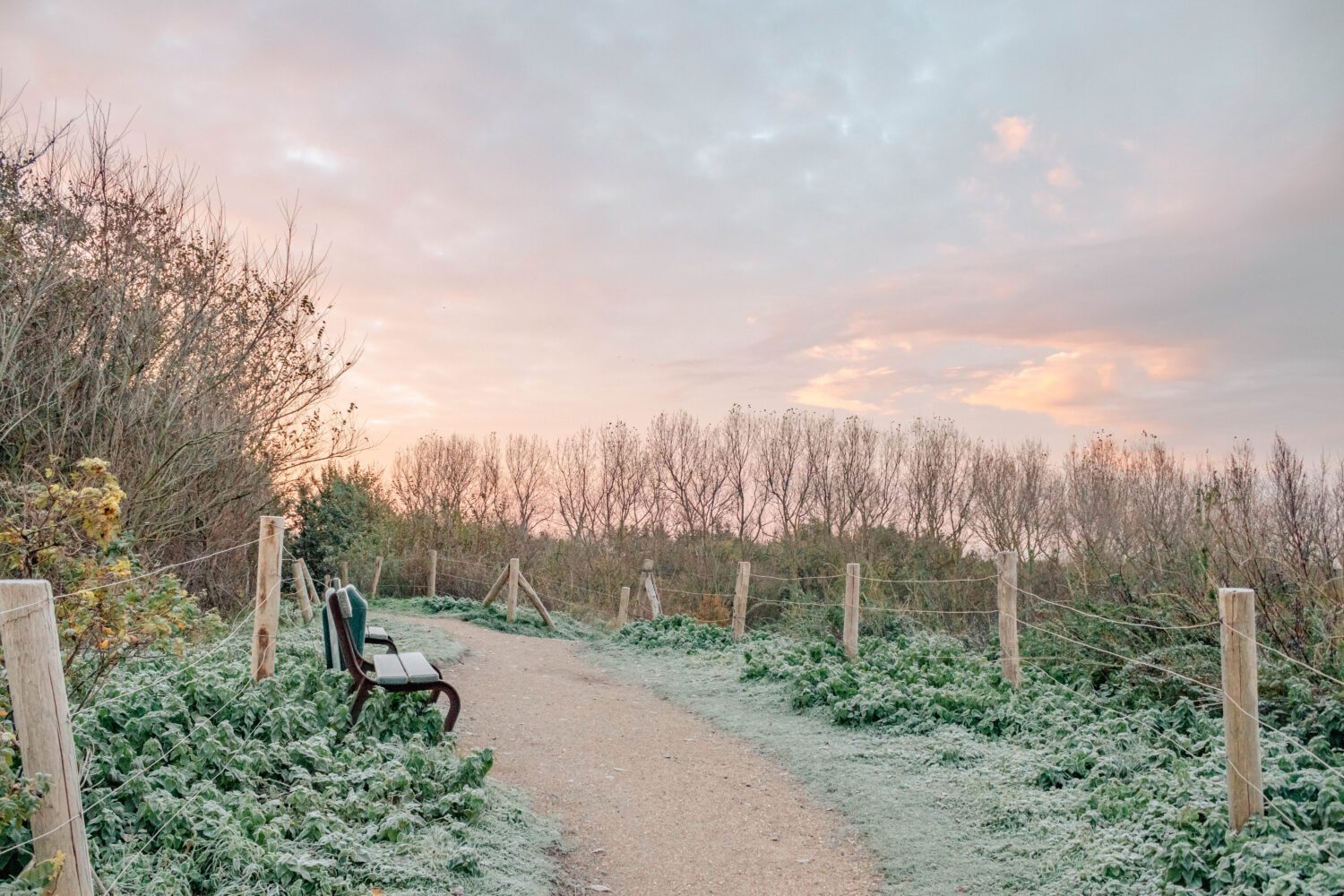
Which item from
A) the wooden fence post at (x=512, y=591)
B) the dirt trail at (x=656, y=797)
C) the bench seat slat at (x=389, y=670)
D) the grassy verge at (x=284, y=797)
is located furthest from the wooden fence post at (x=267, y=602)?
the wooden fence post at (x=512, y=591)

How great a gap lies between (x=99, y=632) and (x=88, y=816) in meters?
1.37

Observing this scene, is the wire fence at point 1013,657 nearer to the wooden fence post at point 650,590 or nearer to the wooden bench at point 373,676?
the wooden fence post at point 650,590

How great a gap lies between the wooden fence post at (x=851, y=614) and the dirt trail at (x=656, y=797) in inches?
84.3

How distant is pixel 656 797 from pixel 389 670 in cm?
226

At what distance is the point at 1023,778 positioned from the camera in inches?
234

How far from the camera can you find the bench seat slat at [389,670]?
6039mm

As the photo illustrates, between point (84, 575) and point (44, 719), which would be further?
point (84, 575)

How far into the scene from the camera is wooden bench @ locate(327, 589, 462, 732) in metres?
6.04

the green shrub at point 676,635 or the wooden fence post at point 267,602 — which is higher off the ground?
the wooden fence post at point 267,602

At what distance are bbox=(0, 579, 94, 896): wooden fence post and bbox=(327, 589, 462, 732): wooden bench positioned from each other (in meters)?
2.73

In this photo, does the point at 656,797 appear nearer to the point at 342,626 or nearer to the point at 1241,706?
the point at 342,626

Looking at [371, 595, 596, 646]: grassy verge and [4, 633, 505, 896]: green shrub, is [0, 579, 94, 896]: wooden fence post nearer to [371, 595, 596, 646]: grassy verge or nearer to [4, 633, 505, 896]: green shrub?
[4, 633, 505, 896]: green shrub

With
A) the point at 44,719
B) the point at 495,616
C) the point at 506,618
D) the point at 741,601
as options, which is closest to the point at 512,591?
the point at 506,618

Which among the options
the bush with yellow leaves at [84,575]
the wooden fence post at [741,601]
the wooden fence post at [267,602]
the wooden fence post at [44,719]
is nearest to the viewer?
the wooden fence post at [44,719]
